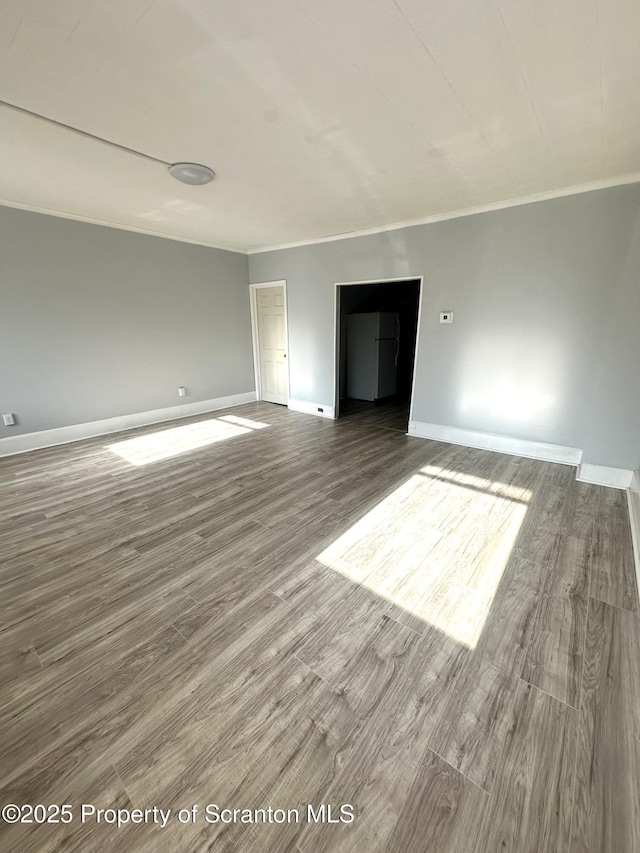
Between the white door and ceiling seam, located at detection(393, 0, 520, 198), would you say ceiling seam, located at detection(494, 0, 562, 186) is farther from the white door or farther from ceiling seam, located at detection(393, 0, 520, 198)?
the white door

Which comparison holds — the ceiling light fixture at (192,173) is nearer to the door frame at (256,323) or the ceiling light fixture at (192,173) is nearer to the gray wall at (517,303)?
the gray wall at (517,303)

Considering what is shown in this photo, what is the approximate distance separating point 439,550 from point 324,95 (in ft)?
9.10

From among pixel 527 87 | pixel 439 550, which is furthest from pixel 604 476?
pixel 527 87

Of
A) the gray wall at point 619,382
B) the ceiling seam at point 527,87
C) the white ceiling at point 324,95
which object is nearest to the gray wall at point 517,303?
the gray wall at point 619,382

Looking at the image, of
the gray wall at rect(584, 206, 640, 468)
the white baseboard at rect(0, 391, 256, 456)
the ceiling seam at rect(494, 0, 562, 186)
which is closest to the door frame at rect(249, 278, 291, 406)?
the white baseboard at rect(0, 391, 256, 456)

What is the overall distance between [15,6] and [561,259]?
4.01m

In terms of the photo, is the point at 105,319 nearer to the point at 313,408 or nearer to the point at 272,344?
the point at 272,344

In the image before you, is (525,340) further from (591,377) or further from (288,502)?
(288,502)

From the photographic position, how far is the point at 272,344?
6.11 metres

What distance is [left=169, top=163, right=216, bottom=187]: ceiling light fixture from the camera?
8.51 ft

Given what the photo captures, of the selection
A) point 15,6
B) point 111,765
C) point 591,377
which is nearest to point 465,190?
point 591,377

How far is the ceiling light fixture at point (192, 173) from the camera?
2.59 m

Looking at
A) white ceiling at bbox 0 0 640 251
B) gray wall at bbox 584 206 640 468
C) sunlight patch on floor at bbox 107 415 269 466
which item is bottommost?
sunlight patch on floor at bbox 107 415 269 466

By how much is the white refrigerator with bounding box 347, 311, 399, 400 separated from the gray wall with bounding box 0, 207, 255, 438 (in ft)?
7.01
